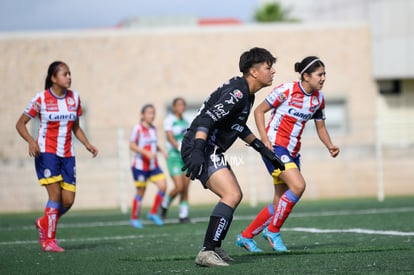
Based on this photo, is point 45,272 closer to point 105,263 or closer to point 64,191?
point 105,263

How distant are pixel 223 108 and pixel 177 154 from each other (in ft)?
26.8

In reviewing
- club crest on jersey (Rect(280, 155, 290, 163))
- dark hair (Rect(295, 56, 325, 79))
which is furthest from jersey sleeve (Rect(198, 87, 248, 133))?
dark hair (Rect(295, 56, 325, 79))

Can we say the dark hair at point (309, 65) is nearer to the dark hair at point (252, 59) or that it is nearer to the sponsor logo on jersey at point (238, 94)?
the dark hair at point (252, 59)

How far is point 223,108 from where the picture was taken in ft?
24.8

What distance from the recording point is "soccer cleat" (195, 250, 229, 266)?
757 centimetres

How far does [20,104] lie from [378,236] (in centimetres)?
1996

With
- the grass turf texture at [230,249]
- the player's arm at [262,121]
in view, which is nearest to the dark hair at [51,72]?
the grass turf texture at [230,249]

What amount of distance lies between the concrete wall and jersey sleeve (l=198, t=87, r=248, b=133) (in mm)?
18394

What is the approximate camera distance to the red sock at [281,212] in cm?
900

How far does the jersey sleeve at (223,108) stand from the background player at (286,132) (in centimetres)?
140

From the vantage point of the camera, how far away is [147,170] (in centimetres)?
1531

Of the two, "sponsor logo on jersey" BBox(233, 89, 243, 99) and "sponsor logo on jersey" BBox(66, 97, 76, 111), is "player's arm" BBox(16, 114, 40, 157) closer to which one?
"sponsor logo on jersey" BBox(66, 97, 76, 111)

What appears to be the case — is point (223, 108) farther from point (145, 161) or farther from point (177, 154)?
point (177, 154)

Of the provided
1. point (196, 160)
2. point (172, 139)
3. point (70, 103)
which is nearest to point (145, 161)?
point (172, 139)
